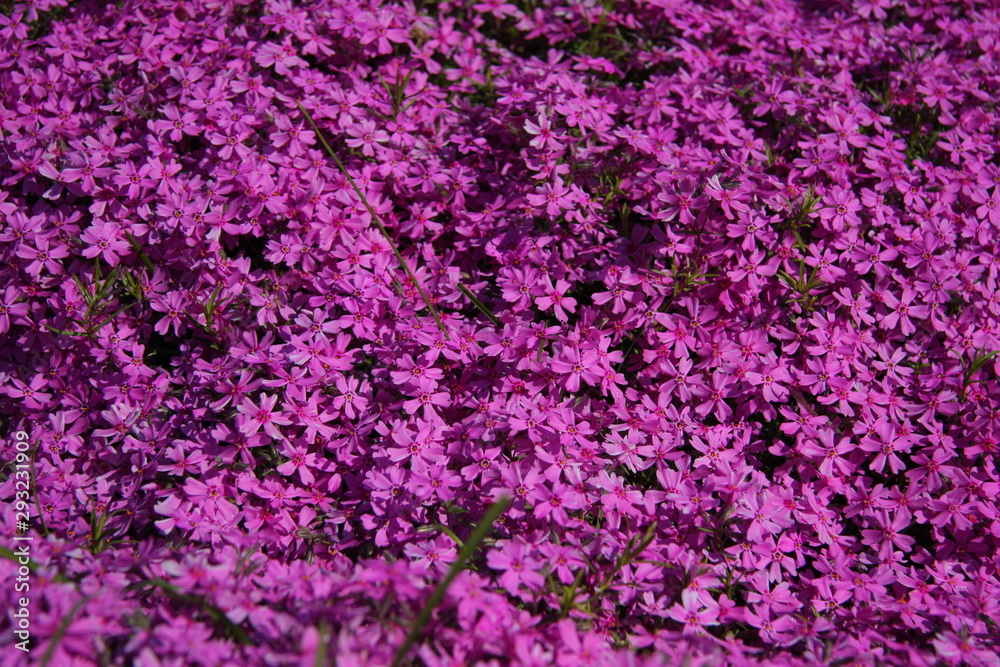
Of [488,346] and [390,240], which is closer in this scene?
[488,346]

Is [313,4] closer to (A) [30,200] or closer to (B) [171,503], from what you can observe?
(A) [30,200]

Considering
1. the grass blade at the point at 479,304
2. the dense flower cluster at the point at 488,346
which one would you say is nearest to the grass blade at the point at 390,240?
the dense flower cluster at the point at 488,346

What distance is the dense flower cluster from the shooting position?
262 cm

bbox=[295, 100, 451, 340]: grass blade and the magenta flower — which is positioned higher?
bbox=[295, 100, 451, 340]: grass blade

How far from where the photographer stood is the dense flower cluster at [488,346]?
2.62 meters

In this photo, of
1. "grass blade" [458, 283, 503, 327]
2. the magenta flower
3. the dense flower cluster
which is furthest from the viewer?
the magenta flower

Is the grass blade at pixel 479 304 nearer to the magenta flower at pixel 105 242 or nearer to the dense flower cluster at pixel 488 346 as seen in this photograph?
the dense flower cluster at pixel 488 346

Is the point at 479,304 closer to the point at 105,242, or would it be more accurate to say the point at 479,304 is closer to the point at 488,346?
the point at 488,346

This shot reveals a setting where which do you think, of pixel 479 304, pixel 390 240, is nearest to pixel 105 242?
pixel 390 240

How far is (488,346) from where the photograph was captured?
126 inches

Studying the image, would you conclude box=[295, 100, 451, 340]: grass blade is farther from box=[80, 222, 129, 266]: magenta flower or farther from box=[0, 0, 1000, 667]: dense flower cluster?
box=[80, 222, 129, 266]: magenta flower

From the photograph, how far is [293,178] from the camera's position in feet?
11.7

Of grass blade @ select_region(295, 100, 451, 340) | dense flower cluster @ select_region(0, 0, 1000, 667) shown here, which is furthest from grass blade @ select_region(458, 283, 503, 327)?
grass blade @ select_region(295, 100, 451, 340)

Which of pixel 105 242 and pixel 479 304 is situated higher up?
pixel 479 304
